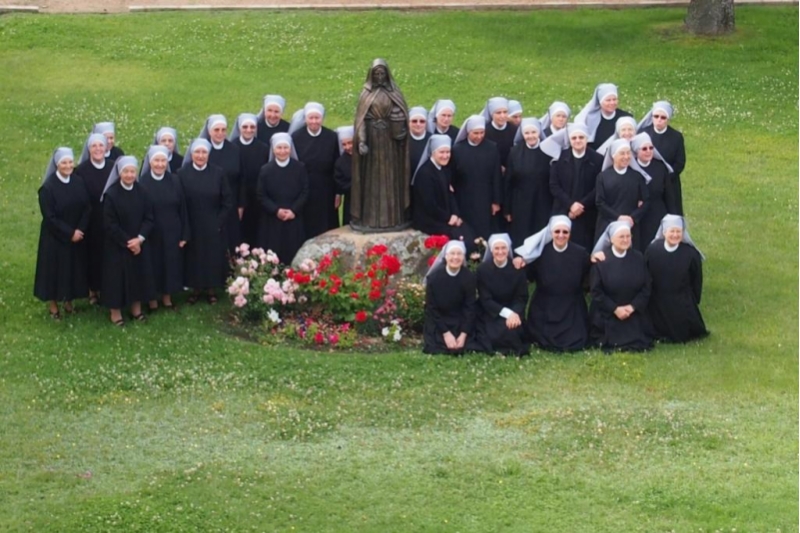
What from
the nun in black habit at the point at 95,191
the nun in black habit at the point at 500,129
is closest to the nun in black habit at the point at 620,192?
the nun in black habit at the point at 500,129

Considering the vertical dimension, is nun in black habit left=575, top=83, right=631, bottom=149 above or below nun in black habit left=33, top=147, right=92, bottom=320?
above

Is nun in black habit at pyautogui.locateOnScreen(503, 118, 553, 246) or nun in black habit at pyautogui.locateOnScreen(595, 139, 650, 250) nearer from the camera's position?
nun in black habit at pyautogui.locateOnScreen(595, 139, 650, 250)

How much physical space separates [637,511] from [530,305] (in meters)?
4.15

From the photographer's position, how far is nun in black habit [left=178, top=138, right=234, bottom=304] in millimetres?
17297

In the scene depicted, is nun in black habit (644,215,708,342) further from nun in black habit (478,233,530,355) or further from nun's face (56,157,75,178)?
nun's face (56,157,75,178)

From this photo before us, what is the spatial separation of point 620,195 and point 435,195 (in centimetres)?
186

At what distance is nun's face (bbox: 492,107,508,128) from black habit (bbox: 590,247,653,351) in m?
2.73

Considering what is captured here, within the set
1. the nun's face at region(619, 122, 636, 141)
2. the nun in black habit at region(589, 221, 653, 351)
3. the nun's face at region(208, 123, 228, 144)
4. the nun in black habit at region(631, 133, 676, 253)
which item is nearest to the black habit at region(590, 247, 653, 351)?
the nun in black habit at region(589, 221, 653, 351)

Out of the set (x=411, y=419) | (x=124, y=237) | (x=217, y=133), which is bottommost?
(x=411, y=419)

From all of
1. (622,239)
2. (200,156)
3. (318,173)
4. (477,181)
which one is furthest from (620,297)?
(200,156)

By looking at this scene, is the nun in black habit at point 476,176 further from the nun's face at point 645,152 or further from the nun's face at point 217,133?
the nun's face at point 217,133

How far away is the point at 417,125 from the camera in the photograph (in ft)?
58.7

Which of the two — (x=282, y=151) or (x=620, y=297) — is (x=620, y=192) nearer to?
(x=620, y=297)

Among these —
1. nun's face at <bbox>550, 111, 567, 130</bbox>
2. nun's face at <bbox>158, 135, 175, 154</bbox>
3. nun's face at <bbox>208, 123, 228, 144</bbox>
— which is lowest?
nun's face at <bbox>158, 135, 175, 154</bbox>
